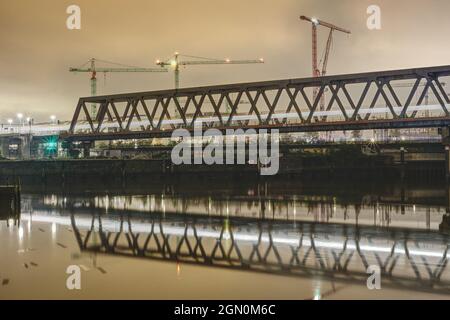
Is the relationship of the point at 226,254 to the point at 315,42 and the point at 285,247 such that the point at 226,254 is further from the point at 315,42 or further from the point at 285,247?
the point at 315,42

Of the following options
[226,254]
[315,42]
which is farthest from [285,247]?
[315,42]

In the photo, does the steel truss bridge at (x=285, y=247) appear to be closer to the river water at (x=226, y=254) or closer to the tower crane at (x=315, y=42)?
the river water at (x=226, y=254)

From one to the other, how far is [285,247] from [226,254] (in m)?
3.22

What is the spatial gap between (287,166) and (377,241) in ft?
289

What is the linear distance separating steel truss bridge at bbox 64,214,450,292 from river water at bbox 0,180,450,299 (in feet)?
0.14

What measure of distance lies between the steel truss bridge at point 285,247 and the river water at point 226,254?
0.14 feet

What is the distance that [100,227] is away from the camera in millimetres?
36938

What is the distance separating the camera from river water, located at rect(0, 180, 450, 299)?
1948 centimetres

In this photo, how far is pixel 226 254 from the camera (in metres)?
26.1

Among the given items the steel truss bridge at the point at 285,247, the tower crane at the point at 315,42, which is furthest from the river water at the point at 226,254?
the tower crane at the point at 315,42

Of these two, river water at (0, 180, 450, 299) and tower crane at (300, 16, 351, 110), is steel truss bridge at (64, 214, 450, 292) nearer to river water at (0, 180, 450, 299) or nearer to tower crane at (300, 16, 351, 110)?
river water at (0, 180, 450, 299)

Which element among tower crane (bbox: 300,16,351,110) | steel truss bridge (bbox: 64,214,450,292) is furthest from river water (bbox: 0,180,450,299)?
tower crane (bbox: 300,16,351,110)
